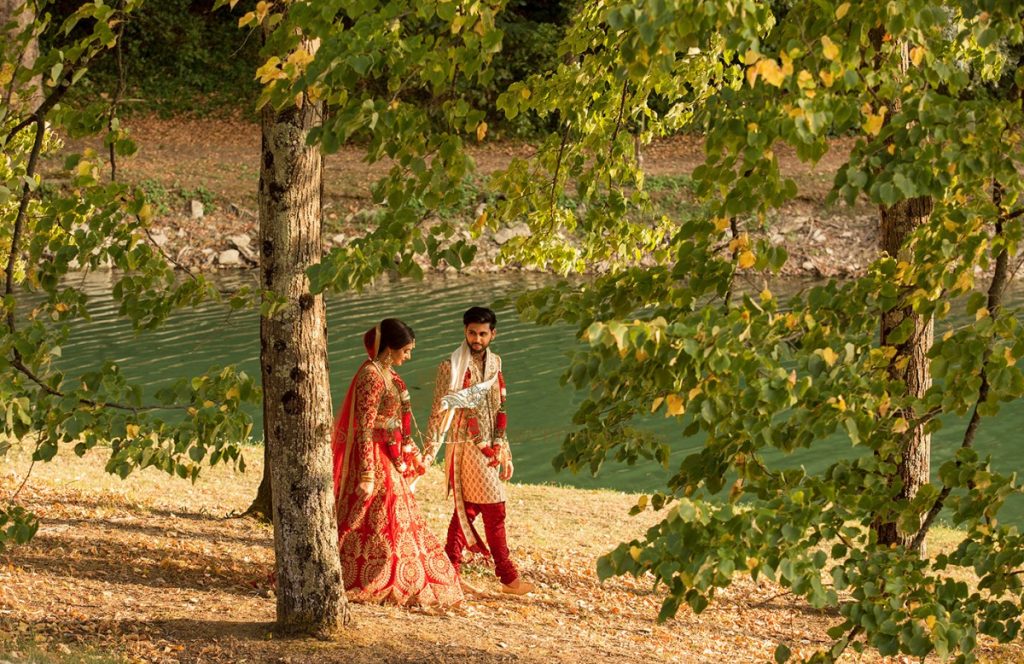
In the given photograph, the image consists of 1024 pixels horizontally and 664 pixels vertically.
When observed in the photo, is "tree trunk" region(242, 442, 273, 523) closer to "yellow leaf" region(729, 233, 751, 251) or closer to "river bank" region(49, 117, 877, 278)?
"yellow leaf" region(729, 233, 751, 251)

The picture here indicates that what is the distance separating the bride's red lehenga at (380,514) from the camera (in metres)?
7.82

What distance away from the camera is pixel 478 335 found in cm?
832

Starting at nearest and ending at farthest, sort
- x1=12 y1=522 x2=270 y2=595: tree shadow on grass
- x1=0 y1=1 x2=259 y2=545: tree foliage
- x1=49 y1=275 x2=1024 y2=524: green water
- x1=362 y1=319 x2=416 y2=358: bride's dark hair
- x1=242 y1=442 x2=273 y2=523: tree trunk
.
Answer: x1=0 y1=1 x2=259 y2=545: tree foliage, x1=12 y1=522 x2=270 y2=595: tree shadow on grass, x1=362 y1=319 x2=416 y2=358: bride's dark hair, x1=242 y1=442 x2=273 y2=523: tree trunk, x1=49 y1=275 x2=1024 y2=524: green water

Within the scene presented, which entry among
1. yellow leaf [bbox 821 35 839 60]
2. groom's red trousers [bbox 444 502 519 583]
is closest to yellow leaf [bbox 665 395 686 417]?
yellow leaf [bbox 821 35 839 60]

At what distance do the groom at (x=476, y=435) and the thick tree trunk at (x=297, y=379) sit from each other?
200 centimetres

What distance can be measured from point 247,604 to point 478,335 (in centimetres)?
230

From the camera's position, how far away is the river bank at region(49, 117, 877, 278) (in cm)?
2992

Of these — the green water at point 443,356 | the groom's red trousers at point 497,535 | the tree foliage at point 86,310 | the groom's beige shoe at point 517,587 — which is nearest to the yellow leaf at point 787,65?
the tree foliage at point 86,310

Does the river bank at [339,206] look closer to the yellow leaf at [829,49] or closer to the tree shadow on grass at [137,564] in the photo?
the tree shadow on grass at [137,564]

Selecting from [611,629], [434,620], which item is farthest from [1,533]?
[611,629]

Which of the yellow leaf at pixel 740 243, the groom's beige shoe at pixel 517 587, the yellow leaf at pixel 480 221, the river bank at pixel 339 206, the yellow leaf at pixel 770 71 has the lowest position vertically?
the groom's beige shoe at pixel 517 587

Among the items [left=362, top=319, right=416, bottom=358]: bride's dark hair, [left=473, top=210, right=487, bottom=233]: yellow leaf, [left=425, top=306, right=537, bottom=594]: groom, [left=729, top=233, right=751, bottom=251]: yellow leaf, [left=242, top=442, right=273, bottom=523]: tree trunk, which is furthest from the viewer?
[left=242, top=442, right=273, bottom=523]: tree trunk

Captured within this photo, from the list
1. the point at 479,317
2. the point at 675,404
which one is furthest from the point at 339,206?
the point at 675,404

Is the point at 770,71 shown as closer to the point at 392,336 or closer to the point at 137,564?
the point at 392,336
